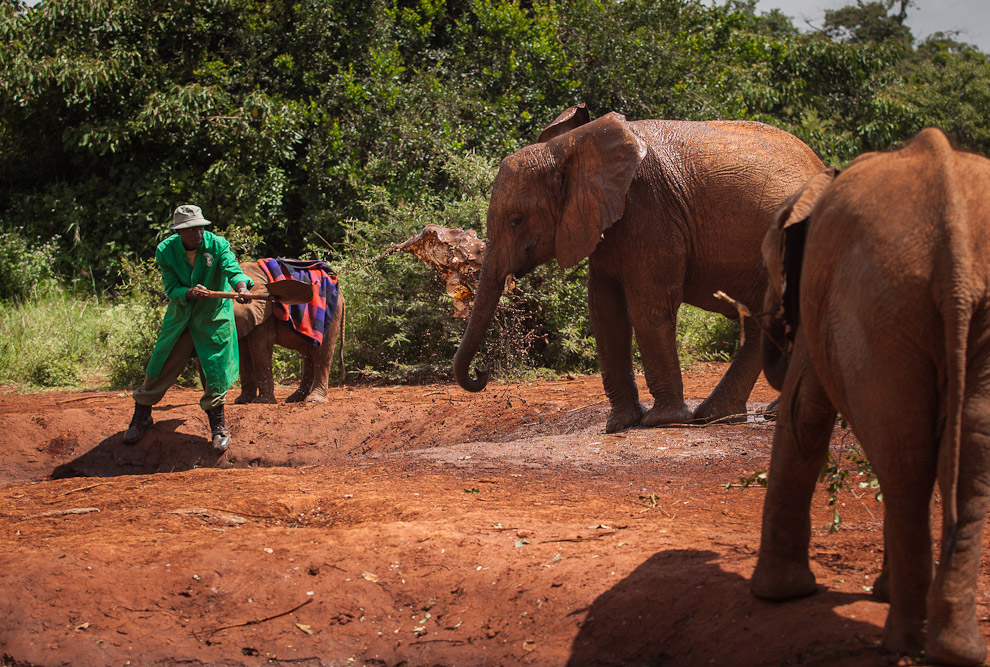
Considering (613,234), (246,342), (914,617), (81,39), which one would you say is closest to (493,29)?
(81,39)

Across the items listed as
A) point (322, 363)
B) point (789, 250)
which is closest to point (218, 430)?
point (322, 363)

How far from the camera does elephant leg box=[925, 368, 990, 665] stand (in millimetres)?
2654

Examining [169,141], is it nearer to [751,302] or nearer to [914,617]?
[751,302]

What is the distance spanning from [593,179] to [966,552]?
4.82 m

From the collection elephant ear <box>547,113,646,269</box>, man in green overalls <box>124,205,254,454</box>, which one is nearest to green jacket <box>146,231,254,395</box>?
man in green overalls <box>124,205,254,454</box>

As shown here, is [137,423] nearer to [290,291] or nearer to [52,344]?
[290,291]

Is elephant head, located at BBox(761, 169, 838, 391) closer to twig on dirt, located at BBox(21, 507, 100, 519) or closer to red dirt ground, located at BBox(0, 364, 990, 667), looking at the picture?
red dirt ground, located at BBox(0, 364, 990, 667)

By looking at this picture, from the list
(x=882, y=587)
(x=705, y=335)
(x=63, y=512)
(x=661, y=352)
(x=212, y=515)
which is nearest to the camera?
(x=882, y=587)

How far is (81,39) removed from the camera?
15.2 metres

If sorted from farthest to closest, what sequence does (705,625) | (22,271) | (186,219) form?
1. (22,271)
2. (186,219)
3. (705,625)

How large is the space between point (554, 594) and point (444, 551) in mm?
722

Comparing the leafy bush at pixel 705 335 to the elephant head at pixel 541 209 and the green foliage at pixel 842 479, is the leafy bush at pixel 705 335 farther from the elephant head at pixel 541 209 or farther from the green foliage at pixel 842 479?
the green foliage at pixel 842 479

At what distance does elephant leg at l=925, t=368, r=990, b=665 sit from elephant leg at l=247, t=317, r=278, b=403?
25.7 ft

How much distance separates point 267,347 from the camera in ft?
31.9
